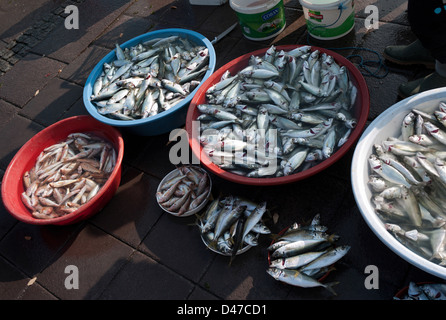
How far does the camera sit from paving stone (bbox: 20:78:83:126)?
17.3ft

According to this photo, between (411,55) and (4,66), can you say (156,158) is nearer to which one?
(411,55)

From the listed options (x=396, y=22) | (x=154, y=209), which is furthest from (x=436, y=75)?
(x=154, y=209)

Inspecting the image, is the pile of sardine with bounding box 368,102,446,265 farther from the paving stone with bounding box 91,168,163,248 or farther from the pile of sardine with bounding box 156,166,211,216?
the paving stone with bounding box 91,168,163,248

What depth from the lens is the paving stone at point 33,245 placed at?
3.83 meters

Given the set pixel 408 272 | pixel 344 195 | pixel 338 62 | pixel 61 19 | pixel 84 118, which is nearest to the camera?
pixel 408 272

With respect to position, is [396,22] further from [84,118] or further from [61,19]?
[61,19]

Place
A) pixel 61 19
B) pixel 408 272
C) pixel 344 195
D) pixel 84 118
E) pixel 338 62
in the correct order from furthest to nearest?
pixel 61 19 → pixel 84 118 → pixel 338 62 → pixel 344 195 → pixel 408 272

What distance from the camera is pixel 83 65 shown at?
583 centimetres

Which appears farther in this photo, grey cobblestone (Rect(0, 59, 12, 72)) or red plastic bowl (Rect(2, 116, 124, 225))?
grey cobblestone (Rect(0, 59, 12, 72))

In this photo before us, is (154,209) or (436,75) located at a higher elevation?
(436,75)

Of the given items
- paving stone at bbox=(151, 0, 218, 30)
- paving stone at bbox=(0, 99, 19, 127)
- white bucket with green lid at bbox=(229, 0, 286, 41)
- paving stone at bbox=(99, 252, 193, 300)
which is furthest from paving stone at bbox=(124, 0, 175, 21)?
paving stone at bbox=(99, 252, 193, 300)

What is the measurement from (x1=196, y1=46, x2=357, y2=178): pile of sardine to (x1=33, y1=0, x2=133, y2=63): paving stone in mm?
3341

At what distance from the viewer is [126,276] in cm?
353

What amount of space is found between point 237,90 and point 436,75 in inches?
82.5
